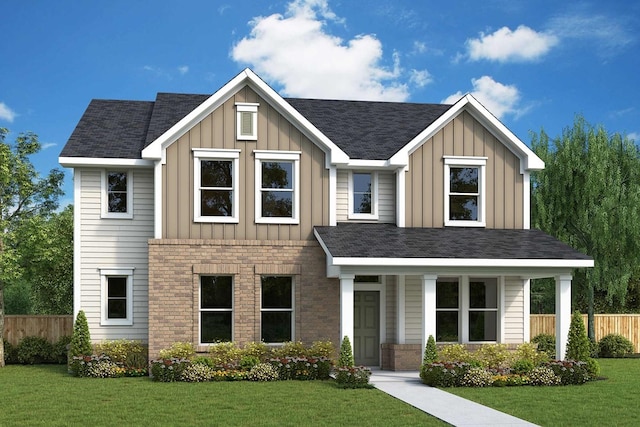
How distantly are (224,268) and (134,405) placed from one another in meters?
6.56

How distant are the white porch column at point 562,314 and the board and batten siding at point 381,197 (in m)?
5.21

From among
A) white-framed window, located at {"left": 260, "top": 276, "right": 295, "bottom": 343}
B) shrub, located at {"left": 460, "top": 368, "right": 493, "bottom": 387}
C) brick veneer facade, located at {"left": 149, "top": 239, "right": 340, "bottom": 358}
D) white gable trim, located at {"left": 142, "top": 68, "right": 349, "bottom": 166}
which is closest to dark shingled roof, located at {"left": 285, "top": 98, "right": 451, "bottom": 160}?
white gable trim, located at {"left": 142, "top": 68, "right": 349, "bottom": 166}

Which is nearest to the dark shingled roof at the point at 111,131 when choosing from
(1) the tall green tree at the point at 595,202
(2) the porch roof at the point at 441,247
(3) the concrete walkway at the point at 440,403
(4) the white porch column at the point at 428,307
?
(2) the porch roof at the point at 441,247

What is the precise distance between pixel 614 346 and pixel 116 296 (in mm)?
18676

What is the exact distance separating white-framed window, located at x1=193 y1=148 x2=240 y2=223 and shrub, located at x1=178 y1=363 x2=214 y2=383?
14.0ft

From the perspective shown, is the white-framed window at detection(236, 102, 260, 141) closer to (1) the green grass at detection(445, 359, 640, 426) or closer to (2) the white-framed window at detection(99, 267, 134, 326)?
(2) the white-framed window at detection(99, 267, 134, 326)

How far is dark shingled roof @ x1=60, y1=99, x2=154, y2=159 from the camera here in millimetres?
22656

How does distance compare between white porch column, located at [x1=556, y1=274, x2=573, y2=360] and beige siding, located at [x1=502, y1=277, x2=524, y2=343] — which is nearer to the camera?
white porch column, located at [x1=556, y1=274, x2=573, y2=360]

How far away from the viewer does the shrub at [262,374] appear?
20.3 metres

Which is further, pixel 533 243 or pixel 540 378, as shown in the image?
pixel 533 243

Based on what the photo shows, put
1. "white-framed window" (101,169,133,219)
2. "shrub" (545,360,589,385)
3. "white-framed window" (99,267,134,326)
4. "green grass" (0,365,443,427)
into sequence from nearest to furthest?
"green grass" (0,365,443,427) < "shrub" (545,360,589,385) < "white-framed window" (99,267,134,326) < "white-framed window" (101,169,133,219)

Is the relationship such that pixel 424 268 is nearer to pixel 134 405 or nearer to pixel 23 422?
pixel 134 405

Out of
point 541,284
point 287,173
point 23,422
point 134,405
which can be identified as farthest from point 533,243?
point 541,284

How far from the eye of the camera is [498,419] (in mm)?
14352
